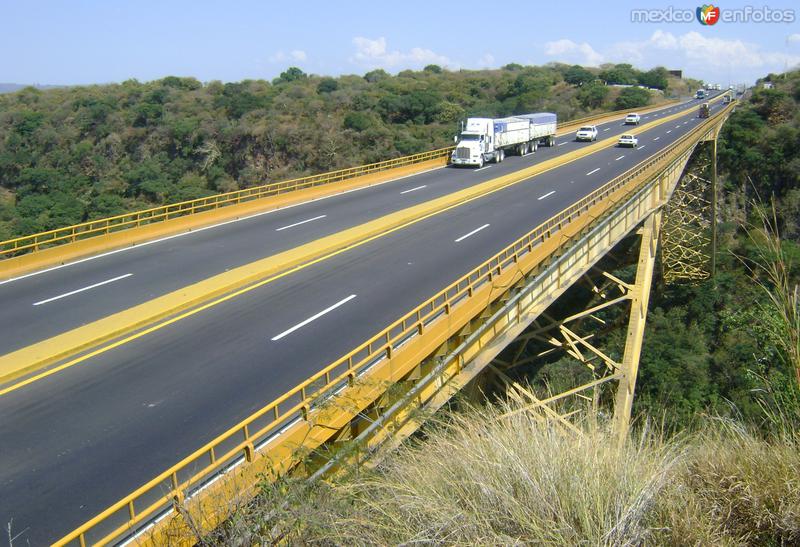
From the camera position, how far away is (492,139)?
4341cm

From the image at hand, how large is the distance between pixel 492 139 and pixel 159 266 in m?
28.2

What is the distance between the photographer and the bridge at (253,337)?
8.94 meters

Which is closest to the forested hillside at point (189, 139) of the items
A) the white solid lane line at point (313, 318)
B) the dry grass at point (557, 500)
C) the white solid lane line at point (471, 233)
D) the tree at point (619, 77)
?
the tree at point (619, 77)

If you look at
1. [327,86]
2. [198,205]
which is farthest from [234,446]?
[327,86]

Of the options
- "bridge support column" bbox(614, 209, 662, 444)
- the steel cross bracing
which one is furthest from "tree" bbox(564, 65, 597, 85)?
"bridge support column" bbox(614, 209, 662, 444)

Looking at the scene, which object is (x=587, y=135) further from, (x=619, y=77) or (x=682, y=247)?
(x=619, y=77)

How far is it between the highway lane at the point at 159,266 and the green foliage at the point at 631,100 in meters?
75.9

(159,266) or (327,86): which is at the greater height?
(327,86)

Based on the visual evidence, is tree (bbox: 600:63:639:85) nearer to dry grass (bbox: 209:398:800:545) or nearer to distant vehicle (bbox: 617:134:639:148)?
distant vehicle (bbox: 617:134:639:148)

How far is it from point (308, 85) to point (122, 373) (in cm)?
10223

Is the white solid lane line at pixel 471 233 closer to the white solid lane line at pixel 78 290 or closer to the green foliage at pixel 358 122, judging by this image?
the white solid lane line at pixel 78 290

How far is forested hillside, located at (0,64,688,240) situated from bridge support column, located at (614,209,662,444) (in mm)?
42942

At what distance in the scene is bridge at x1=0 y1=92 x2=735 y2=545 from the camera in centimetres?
894

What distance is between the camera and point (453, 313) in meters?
14.2
